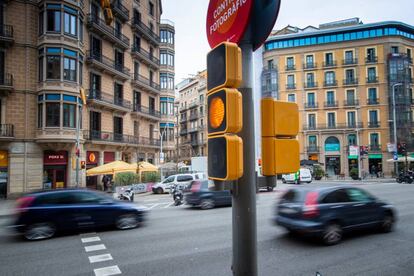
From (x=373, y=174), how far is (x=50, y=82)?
47.4 metres

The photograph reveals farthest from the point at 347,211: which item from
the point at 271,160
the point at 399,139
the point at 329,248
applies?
the point at 399,139

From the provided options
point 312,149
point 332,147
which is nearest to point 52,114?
point 312,149

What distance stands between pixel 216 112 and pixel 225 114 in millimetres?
156

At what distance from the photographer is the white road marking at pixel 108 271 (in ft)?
20.4

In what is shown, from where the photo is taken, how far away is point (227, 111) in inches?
87.0

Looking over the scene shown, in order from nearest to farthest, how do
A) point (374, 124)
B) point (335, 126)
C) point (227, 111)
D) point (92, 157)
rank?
point (227, 111) < point (92, 157) < point (374, 124) < point (335, 126)

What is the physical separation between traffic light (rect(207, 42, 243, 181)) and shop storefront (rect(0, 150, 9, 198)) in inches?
1020

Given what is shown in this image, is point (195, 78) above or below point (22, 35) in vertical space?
above

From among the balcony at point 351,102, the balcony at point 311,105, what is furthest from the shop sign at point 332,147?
the balcony at point 351,102

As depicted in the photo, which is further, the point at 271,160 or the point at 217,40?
the point at 217,40

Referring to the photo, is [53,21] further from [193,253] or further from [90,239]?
[193,253]

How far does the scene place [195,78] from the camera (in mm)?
77188

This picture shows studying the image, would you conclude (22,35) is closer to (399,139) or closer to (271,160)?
(271,160)

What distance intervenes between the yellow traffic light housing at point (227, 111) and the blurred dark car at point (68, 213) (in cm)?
890
